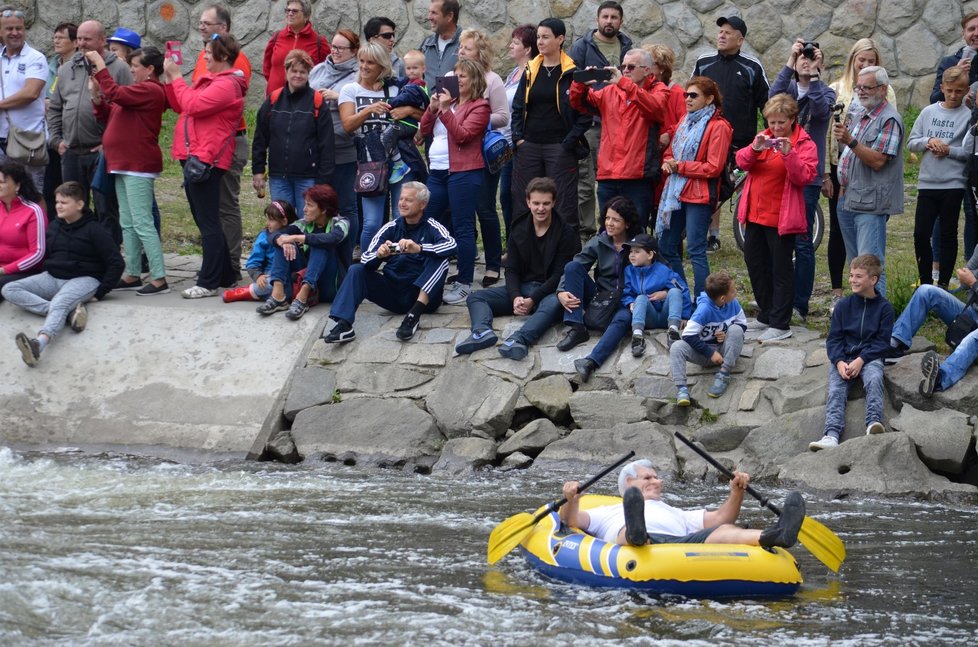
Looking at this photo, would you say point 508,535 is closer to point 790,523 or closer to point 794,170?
point 790,523

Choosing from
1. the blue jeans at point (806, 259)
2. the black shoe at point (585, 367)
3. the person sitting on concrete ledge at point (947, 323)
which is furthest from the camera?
the blue jeans at point (806, 259)

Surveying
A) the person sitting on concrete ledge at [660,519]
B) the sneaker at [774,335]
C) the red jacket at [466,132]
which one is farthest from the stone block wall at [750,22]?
the person sitting on concrete ledge at [660,519]

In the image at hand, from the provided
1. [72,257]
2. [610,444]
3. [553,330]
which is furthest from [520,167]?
[72,257]

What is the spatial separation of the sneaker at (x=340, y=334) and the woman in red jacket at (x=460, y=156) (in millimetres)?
899

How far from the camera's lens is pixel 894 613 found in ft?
21.9

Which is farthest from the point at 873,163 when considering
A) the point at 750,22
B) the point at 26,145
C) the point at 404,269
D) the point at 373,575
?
the point at 26,145

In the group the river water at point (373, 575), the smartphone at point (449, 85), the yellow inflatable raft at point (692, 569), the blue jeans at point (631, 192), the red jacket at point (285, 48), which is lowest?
the river water at point (373, 575)

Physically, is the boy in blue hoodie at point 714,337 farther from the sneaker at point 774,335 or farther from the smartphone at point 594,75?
the smartphone at point 594,75

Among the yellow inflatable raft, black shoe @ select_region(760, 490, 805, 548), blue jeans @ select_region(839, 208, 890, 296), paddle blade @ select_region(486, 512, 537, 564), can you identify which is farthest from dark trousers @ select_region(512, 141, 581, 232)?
black shoe @ select_region(760, 490, 805, 548)

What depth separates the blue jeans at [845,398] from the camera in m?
9.12

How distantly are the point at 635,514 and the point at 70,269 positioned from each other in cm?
598

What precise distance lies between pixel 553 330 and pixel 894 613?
14.8 feet

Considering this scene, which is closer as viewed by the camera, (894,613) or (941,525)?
(894,613)

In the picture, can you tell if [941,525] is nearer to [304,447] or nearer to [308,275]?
[304,447]
